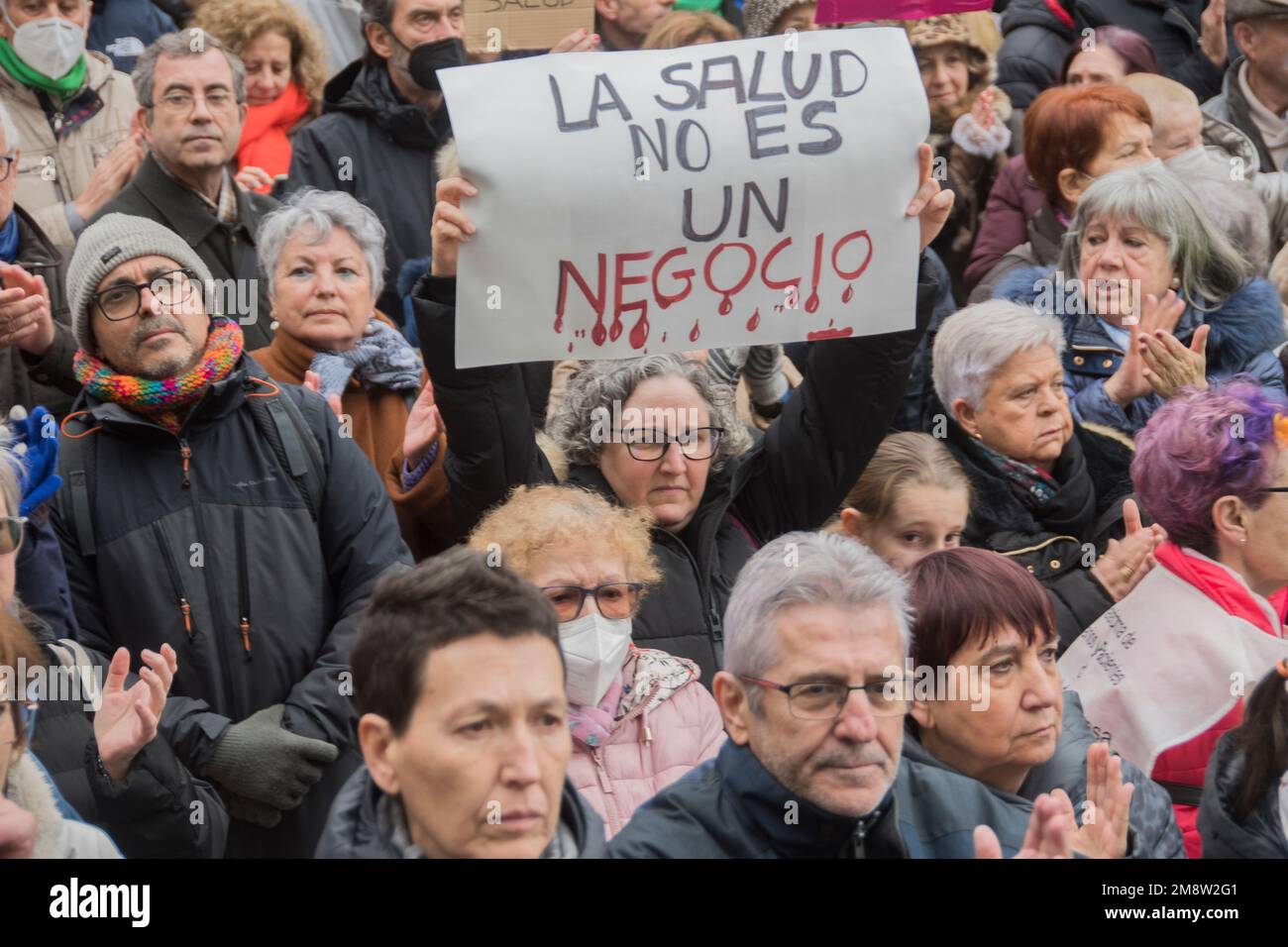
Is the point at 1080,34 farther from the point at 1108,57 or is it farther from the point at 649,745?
the point at 649,745

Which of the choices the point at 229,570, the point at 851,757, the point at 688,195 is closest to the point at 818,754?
the point at 851,757

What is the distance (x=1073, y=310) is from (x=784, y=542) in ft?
7.50

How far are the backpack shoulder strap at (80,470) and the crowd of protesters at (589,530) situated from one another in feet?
0.04

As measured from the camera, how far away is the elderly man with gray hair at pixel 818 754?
13.0ft

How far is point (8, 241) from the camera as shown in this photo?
6.07 meters

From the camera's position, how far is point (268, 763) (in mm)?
4824

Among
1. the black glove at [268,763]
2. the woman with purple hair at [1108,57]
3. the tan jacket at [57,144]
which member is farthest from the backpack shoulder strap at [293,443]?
the woman with purple hair at [1108,57]

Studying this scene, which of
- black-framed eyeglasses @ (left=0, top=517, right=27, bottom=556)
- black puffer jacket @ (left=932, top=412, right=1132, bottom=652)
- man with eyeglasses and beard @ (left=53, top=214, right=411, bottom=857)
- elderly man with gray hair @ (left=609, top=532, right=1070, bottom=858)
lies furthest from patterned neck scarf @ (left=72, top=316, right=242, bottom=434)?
black puffer jacket @ (left=932, top=412, right=1132, bottom=652)

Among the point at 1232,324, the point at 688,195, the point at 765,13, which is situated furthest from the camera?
the point at 765,13

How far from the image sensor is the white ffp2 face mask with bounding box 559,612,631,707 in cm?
461

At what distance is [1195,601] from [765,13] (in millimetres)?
3712

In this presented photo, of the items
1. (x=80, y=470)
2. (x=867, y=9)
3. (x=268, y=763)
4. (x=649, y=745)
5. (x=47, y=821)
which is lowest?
(x=268, y=763)

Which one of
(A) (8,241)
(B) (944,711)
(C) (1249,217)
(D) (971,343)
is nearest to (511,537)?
(B) (944,711)

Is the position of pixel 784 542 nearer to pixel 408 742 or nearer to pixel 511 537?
pixel 511 537
